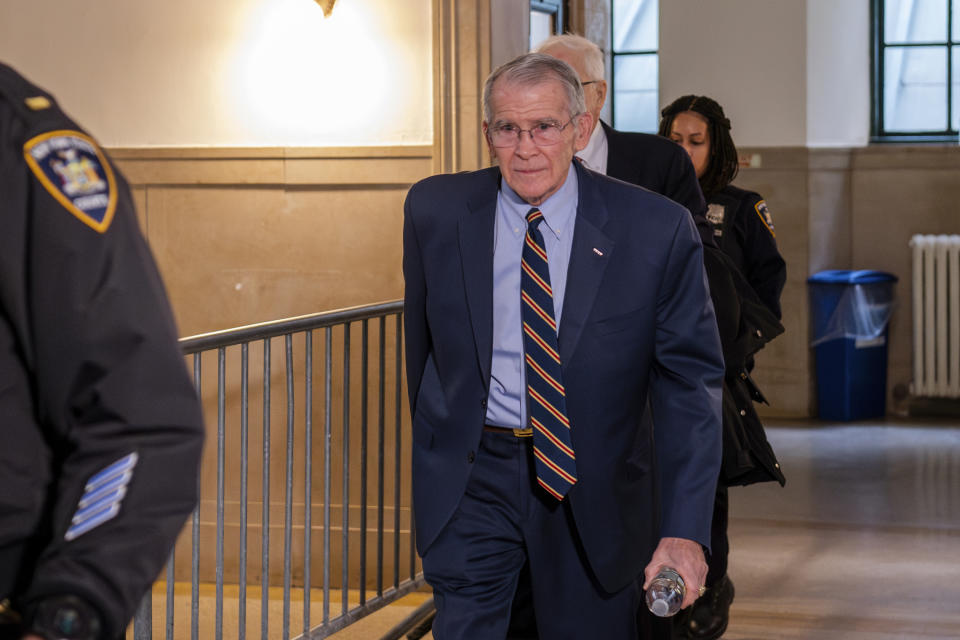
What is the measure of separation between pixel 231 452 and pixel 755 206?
258 cm

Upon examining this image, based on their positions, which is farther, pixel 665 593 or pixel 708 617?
pixel 708 617

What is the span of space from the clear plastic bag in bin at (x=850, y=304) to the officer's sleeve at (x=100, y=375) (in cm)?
793

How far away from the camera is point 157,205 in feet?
19.6

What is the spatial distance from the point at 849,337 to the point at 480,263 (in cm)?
668

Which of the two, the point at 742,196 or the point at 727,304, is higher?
the point at 742,196

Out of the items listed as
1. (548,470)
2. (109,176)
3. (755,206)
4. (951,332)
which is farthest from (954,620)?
(951,332)

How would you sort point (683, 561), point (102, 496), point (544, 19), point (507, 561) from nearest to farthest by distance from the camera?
point (102, 496) → point (683, 561) → point (507, 561) → point (544, 19)

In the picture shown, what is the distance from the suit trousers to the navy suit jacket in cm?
4

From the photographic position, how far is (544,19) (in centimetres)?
668

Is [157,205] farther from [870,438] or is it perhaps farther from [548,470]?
[870,438]

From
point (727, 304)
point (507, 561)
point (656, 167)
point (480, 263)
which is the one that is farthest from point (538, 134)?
point (727, 304)

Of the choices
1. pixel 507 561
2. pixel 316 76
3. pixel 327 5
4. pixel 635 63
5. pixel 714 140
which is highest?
pixel 635 63

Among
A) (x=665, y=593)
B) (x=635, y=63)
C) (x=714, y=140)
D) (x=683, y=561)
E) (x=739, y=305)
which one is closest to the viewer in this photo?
(x=665, y=593)

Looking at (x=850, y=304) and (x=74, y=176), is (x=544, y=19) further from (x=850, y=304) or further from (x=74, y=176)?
(x=74, y=176)
